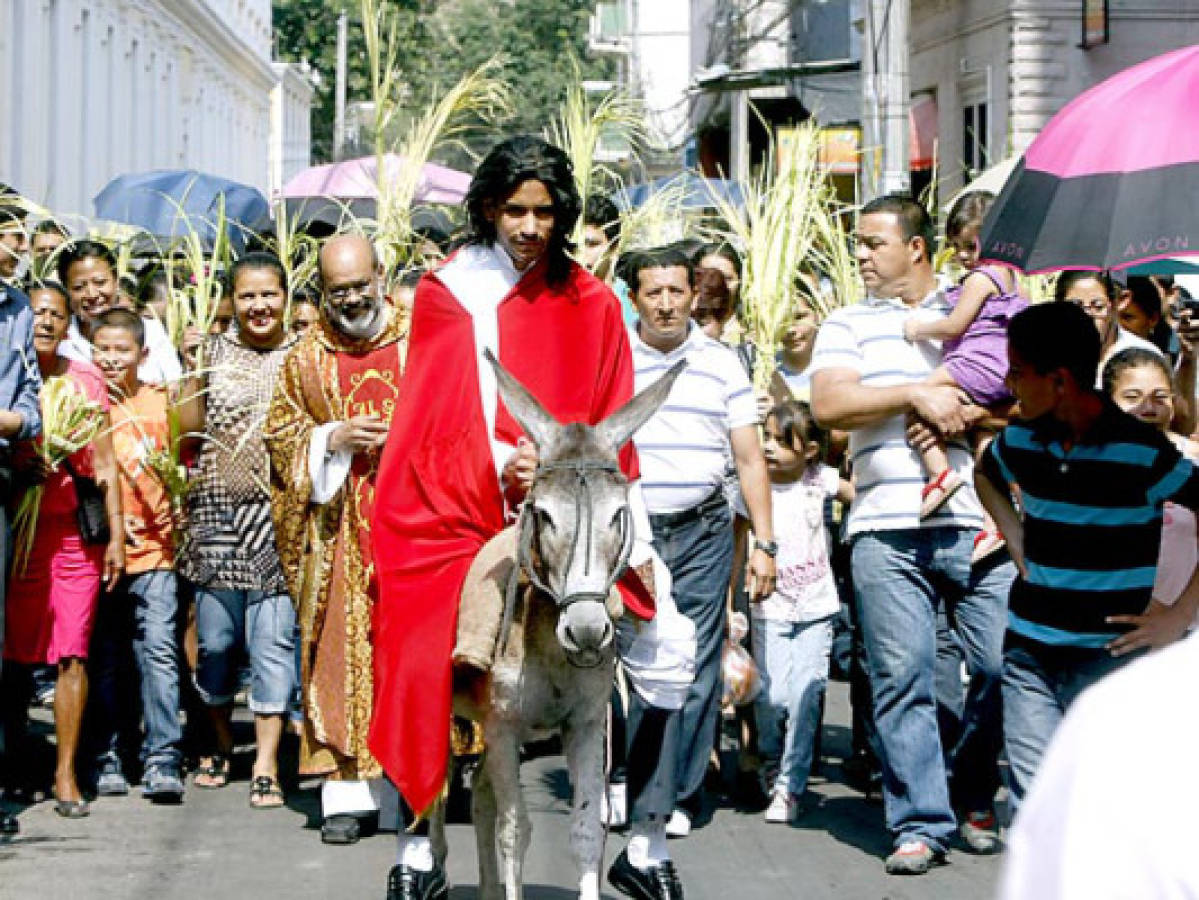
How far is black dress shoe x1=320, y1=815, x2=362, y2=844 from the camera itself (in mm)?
8406

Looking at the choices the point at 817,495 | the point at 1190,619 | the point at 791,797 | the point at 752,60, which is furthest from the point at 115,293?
the point at 752,60

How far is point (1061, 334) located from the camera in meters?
6.33

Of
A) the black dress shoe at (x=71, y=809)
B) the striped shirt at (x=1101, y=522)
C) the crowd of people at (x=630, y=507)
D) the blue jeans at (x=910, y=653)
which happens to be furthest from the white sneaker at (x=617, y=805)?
the striped shirt at (x=1101, y=522)

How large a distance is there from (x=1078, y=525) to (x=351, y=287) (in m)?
3.01

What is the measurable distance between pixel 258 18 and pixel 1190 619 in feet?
204

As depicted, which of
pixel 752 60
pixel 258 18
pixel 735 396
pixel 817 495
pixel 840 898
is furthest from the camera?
pixel 258 18

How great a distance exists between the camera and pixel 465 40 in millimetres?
67625

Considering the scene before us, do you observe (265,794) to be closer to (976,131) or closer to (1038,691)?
(1038,691)

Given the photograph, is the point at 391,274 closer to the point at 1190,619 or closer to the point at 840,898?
the point at 840,898

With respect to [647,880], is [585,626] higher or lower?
higher

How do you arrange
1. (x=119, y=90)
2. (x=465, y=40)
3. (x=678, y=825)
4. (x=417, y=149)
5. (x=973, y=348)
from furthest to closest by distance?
(x=465, y=40) → (x=119, y=90) → (x=417, y=149) → (x=678, y=825) → (x=973, y=348)

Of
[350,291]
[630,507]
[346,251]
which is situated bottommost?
[630,507]

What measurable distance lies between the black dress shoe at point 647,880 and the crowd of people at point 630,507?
1 centimetres

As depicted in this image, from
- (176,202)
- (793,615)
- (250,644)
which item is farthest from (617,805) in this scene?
(176,202)
